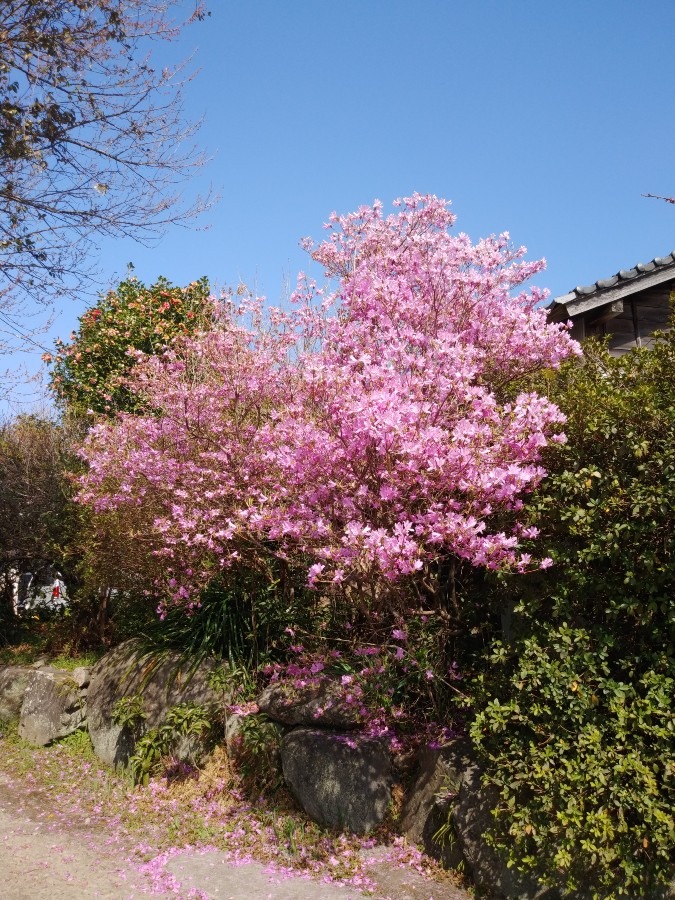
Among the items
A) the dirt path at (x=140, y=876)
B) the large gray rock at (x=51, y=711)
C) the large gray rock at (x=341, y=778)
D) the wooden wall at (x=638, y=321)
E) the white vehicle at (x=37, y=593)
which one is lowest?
the dirt path at (x=140, y=876)

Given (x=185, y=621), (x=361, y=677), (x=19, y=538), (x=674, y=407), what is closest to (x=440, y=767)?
(x=361, y=677)

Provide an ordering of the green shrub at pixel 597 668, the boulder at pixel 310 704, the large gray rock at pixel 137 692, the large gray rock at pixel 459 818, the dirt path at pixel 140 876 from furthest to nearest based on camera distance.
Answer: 1. the large gray rock at pixel 137 692
2. the boulder at pixel 310 704
3. the dirt path at pixel 140 876
4. the large gray rock at pixel 459 818
5. the green shrub at pixel 597 668

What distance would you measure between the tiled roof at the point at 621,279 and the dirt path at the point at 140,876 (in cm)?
761

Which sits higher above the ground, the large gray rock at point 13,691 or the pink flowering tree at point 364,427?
the pink flowering tree at point 364,427

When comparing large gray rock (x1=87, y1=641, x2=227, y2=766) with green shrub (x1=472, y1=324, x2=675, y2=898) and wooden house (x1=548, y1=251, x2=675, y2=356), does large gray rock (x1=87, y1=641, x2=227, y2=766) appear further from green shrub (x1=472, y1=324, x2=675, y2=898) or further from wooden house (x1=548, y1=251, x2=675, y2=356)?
wooden house (x1=548, y1=251, x2=675, y2=356)

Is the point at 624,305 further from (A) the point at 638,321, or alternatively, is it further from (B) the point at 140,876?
(B) the point at 140,876

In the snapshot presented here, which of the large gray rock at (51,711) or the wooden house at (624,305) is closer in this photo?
the large gray rock at (51,711)

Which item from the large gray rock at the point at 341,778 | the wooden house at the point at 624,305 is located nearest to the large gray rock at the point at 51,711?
the large gray rock at the point at 341,778

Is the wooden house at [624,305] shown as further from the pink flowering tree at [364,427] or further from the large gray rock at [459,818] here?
the large gray rock at [459,818]

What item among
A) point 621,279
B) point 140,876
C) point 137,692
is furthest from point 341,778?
point 621,279

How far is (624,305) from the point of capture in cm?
1127

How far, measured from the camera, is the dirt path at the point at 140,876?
4898mm

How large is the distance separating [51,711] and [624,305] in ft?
31.4

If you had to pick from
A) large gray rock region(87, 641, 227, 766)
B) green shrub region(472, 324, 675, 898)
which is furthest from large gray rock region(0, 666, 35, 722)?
green shrub region(472, 324, 675, 898)
